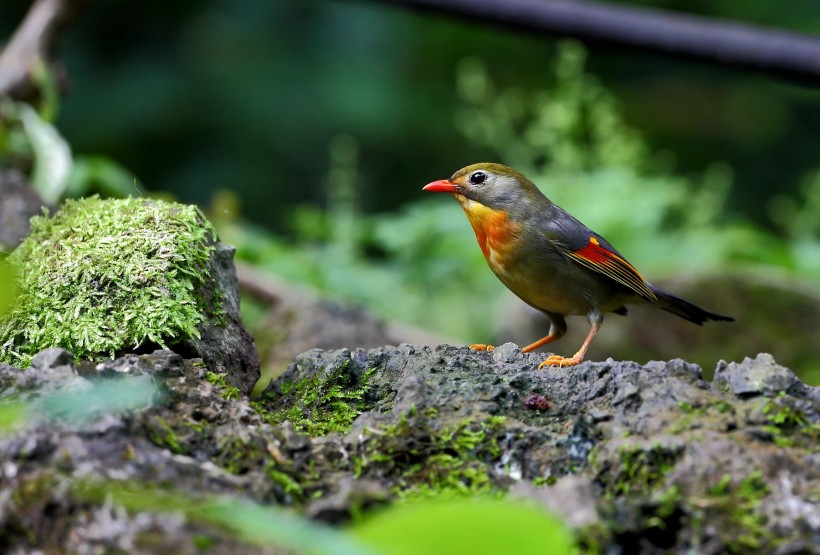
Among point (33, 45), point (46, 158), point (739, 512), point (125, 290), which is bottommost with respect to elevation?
point (739, 512)

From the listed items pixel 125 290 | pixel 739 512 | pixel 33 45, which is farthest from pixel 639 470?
pixel 33 45

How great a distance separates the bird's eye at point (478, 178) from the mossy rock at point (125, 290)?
1.79m

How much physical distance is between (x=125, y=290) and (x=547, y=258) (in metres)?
1.97

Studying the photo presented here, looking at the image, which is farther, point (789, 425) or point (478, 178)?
point (478, 178)

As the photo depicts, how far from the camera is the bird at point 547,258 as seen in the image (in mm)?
3932

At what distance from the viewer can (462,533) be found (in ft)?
3.53

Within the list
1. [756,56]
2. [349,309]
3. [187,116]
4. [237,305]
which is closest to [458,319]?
[349,309]

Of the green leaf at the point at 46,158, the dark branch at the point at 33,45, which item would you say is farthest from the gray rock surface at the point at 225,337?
the dark branch at the point at 33,45

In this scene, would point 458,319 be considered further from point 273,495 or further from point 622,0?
point 622,0

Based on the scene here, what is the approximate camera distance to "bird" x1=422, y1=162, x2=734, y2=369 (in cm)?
393

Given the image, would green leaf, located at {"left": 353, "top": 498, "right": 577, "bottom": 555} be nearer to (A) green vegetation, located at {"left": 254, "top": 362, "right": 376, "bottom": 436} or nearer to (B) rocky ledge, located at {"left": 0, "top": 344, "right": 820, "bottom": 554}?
(B) rocky ledge, located at {"left": 0, "top": 344, "right": 820, "bottom": 554}

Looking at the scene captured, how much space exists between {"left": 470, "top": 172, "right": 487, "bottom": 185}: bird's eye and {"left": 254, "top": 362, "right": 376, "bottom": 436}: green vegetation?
192 cm

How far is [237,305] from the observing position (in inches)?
110

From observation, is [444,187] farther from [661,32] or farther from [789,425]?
[789,425]
